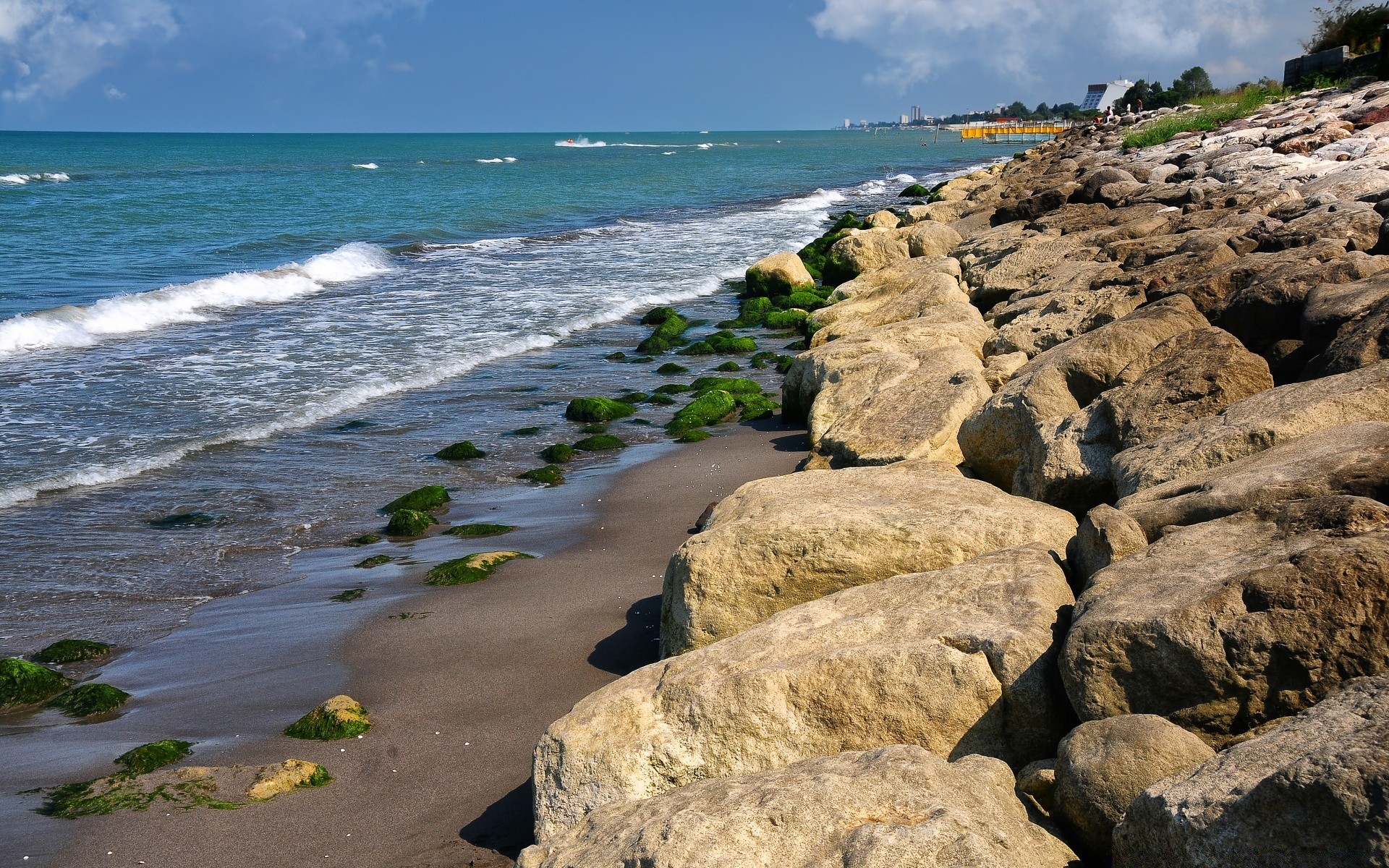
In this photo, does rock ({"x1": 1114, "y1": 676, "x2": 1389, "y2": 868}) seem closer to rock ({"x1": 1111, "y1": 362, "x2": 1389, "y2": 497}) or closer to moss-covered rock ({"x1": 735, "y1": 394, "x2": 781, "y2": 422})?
rock ({"x1": 1111, "y1": 362, "x2": 1389, "y2": 497})

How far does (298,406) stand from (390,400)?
39.7 inches

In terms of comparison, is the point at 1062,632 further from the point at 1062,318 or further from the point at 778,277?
the point at 778,277

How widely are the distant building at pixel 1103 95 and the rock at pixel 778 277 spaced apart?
6288cm

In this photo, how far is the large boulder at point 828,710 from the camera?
3.64 meters

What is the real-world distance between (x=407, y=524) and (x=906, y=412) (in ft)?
12.4

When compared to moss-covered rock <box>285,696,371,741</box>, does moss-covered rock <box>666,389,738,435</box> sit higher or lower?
higher

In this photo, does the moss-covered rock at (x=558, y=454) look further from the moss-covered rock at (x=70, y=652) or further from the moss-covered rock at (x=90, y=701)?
the moss-covered rock at (x=90, y=701)

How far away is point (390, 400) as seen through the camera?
488 inches

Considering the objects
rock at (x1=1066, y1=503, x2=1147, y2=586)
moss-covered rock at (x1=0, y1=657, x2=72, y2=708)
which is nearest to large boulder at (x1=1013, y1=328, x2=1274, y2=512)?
rock at (x1=1066, y1=503, x2=1147, y2=586)

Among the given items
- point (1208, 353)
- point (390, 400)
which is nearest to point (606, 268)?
point (390, 400)

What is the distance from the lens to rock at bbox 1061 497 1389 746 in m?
2.98

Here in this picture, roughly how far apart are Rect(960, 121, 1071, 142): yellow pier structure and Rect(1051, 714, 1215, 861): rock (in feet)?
399

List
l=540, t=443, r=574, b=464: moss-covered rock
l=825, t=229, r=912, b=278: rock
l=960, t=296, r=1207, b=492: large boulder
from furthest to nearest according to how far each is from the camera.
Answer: l=825, t=229, r=912, b=278: rock → l=540, t=443, r=574, b=464: moss-covered rock → l=960, t=296, r=1207, b=492: large boulder

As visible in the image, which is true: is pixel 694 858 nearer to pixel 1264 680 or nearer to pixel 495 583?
pixel 1264 680
